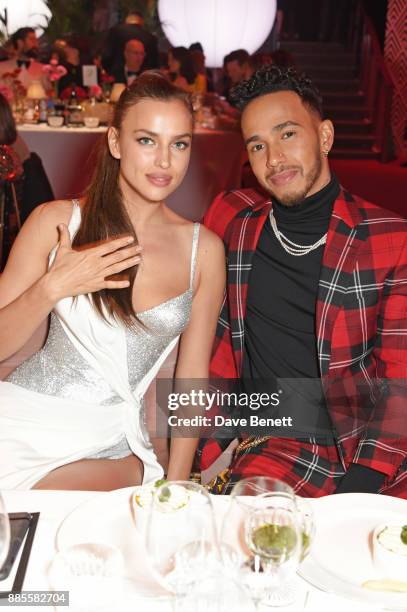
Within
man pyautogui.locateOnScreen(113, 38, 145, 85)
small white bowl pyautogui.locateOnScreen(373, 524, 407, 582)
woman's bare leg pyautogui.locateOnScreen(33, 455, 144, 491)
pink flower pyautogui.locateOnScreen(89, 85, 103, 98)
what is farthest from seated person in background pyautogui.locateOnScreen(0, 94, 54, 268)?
small white bowl pyautogui.locateOnScreen(373, 524, 407, 582)

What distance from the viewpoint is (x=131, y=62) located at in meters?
7.40

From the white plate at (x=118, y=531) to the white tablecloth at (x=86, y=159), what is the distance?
4.19 m

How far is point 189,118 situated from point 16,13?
22.3 feet

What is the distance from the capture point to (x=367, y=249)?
191 centimetres

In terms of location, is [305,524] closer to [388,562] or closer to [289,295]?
[388,562]

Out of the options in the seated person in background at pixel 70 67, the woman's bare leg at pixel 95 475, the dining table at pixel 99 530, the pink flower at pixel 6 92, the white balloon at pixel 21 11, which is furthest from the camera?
the white balloon at pixel 21 11

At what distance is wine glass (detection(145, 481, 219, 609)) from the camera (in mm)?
922

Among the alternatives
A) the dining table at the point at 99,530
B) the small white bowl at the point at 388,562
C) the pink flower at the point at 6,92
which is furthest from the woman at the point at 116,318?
the pink flower at the point at 6,92

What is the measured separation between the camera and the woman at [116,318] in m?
1.83

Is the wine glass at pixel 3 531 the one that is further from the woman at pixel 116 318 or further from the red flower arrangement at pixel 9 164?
the red flower arrangement at pixel 9 164

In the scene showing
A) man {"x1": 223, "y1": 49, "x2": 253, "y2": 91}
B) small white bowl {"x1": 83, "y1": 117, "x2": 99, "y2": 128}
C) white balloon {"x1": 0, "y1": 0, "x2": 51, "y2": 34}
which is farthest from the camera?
white balloon {"x1": 0, "y1": 0, "x2": 51, "y2": 34}

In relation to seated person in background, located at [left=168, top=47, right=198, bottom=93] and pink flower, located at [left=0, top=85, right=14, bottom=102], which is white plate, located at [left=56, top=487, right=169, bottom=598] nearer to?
pink flower, located at [left=0, top=85, right=14, bottom=102]

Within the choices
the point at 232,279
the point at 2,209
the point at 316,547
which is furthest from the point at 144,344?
the point at 2,209

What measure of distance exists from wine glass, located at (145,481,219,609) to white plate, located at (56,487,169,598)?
180 mm
